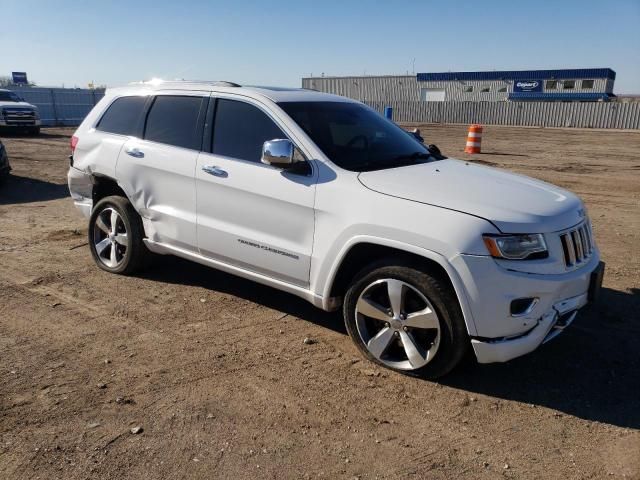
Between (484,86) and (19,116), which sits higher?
(484,86)

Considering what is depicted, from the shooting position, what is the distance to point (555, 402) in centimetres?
337

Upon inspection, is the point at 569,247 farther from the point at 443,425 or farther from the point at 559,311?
the point at 443,425

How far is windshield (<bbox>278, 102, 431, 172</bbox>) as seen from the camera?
13.2ft

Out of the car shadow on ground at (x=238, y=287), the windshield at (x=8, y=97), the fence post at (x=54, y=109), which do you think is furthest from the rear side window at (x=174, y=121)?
the fence post at (x=54, y=109)

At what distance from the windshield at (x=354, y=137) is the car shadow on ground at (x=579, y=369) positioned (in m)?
1.38

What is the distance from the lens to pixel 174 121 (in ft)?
15.8

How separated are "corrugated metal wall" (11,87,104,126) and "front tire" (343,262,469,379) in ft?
97.4

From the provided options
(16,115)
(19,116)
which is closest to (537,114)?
(19,116)

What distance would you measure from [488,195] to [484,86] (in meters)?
53.5

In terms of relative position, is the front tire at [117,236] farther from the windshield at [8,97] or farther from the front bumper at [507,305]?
the windshield at [8,97]

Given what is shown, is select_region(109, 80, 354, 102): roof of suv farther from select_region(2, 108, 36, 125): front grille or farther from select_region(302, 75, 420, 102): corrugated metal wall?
select_region(302, 75, 420, 102): corrugated metal wall

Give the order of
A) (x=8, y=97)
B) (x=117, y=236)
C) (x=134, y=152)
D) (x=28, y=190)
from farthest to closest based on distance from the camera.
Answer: (x=8, y=97), (x=28, y=190), (x=117, y=236), (x=134, y=152)

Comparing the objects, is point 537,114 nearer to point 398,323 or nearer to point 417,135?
point 417,135

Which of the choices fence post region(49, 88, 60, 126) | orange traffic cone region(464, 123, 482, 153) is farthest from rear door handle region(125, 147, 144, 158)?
fence post region(49, 88, 60, 126)
